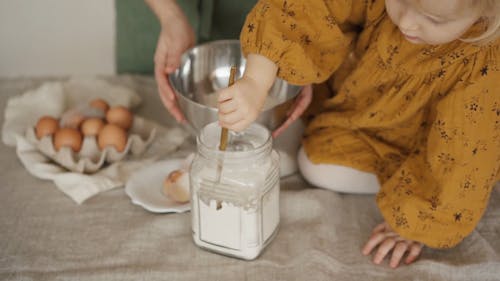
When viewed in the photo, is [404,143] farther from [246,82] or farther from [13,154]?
[13,154]

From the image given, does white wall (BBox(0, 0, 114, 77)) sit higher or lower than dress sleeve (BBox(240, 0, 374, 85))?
lower

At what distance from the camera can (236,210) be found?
2.73 feet

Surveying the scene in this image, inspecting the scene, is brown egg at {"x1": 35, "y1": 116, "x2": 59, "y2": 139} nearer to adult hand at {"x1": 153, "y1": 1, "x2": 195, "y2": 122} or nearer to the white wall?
adult hand at {"x1": 153, "y1": 1, "x2": 195, "y2": 122}

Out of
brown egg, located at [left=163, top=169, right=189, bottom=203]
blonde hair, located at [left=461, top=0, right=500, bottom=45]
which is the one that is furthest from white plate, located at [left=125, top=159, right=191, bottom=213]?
blonde hair, located at [left=461, top=0, right=500, bottom=45]

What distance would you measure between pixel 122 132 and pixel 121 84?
29 cm

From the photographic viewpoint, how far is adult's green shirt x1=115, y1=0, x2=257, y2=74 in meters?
1.29

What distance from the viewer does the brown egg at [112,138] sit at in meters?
1.10

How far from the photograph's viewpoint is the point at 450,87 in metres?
0.88

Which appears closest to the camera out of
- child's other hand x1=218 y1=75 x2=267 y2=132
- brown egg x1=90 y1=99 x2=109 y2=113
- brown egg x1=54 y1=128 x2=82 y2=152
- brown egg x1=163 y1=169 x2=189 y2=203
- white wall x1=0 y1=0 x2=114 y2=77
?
child's other hand x1=218 y1=75 x2=267 y2=132

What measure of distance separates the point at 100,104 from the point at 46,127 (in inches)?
4.8


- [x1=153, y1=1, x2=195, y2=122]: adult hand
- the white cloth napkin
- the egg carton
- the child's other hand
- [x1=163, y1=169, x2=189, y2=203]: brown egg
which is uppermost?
the child's other hand

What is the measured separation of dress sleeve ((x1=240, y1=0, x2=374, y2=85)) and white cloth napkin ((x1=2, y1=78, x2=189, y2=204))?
0.36m

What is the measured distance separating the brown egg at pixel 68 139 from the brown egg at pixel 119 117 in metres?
0.08

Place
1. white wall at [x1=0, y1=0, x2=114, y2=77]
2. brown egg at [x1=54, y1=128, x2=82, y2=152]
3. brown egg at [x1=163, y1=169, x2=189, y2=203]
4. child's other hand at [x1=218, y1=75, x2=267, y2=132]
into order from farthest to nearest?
white wall at [x1=0, y1=0, x2=114, y2=77]
brown egg at [x1=54, y1=128, x2=82, y2=152]
brown egg at [x1=163, y1=169, x2=189, y2=203]
child's other hand at [x1=218, y1=75, x2=267, y2=132]
